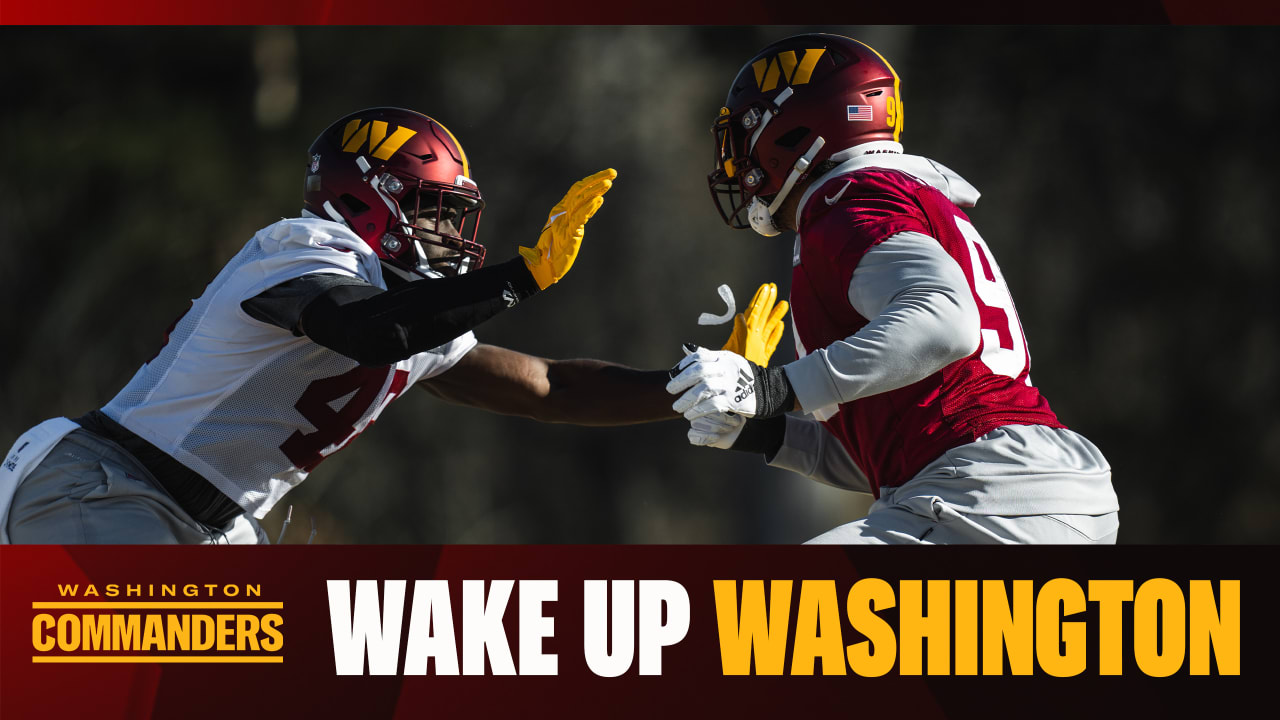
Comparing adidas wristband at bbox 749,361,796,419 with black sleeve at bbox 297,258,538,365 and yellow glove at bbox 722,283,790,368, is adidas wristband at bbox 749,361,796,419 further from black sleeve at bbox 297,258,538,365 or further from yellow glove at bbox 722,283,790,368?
yellow glove at bbox 722,283,790,368

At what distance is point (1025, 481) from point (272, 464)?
7.72ft

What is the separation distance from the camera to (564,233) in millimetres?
3809

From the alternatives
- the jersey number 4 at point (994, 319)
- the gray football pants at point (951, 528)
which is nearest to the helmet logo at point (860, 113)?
the jersey number 4 at point (994, 319)

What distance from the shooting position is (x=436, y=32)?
14.8 metres

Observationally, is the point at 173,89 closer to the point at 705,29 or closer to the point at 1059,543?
the point at 705,29

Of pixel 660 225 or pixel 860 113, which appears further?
pixel 660 225

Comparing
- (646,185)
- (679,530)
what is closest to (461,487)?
(679,530)

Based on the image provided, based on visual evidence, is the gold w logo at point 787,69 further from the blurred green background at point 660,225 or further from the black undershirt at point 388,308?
the blurred green background at point 660,225

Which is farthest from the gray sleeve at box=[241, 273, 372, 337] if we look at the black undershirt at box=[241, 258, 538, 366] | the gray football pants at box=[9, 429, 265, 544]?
the gray football pants at box=[9, 429, 265, 544]

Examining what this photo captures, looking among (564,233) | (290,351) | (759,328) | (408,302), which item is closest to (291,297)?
(290,351)

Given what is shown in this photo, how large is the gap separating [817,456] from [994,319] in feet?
3.26

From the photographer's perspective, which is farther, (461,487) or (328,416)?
(461,487)

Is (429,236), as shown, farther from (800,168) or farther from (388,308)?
(800,168)

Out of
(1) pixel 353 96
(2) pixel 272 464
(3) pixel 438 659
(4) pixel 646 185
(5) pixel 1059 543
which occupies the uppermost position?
(1) pixel 353 96
